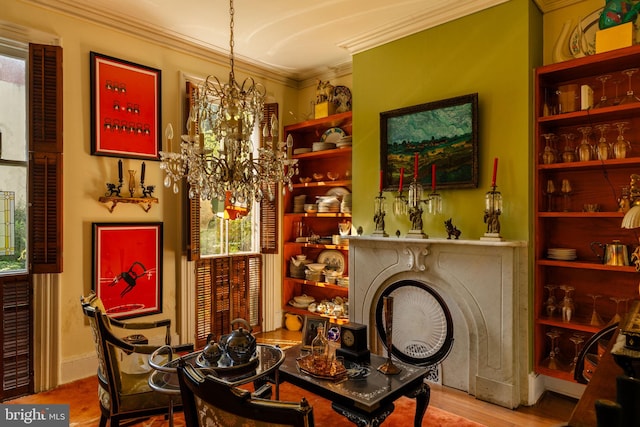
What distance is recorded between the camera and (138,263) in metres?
3.59

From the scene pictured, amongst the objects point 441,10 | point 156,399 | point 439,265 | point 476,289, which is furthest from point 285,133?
point 156,399

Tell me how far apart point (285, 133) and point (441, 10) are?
227 centimetres

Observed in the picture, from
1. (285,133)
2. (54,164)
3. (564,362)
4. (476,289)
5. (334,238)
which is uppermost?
(285,133)

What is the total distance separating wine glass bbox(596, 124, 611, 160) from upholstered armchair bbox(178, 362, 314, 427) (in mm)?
2711

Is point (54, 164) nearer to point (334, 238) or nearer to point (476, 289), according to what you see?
point (334, 238)

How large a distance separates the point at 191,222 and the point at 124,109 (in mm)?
1197

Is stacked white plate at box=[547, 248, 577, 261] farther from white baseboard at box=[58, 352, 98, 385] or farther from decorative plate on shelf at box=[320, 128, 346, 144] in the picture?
white baseboard at box=[58, 352, 98, 385]

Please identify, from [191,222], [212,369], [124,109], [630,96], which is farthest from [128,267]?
[630,96]

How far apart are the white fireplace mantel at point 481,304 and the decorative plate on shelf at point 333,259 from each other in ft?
3.70

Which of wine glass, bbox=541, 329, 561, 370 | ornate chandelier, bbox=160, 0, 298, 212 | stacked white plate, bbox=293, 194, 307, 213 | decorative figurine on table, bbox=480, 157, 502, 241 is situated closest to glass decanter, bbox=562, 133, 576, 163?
decorative figurine on table, bbox=480, 157, 502, 241

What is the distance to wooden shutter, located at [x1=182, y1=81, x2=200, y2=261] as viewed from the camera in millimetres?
3828

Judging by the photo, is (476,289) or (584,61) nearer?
(584,61)

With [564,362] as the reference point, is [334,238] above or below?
above

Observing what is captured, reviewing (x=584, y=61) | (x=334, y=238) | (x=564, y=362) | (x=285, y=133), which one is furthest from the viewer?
(x=285, y=133)
